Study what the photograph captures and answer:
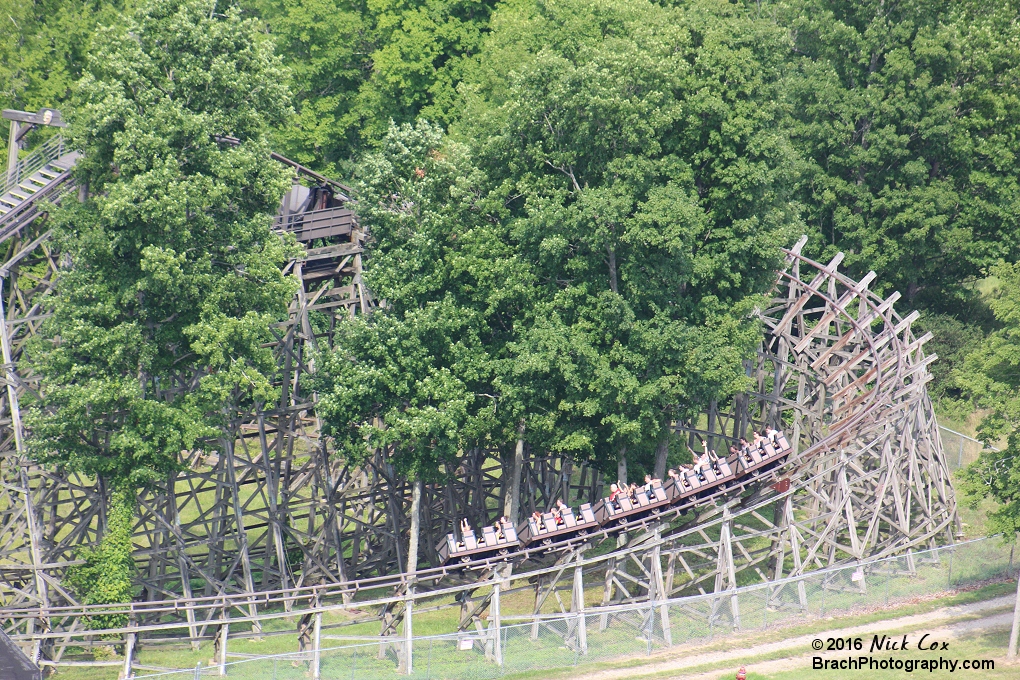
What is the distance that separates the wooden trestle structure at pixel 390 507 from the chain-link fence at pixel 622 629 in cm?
89

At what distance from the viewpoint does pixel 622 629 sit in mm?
37656

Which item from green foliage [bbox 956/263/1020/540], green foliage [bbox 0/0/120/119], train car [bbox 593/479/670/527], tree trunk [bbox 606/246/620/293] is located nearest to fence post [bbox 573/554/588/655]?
train car [bbox 593/479/670/527]

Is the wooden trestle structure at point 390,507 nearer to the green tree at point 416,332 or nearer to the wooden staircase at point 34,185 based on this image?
the wooden staircase at point 34,185

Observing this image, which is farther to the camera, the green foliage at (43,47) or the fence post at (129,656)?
the green foliage at (43,47)

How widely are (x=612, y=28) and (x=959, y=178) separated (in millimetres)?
16626

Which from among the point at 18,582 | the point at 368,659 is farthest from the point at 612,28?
the point at 18,582

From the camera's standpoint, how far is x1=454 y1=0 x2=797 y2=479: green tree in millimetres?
39281

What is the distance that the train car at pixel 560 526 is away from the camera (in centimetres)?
3959

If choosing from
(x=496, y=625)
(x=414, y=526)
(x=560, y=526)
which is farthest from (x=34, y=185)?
Answer: (x=496, y=625)

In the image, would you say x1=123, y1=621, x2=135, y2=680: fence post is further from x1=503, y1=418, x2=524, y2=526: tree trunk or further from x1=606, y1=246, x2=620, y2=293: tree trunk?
x1=606, y1=246, x2=620, y2=293: tree trunk

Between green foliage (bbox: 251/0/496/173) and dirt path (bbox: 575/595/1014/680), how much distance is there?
1069 inches

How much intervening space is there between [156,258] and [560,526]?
13247 millimetres

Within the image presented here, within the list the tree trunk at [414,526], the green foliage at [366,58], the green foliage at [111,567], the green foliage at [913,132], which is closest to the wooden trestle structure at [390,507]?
the green foliage at [111,567]

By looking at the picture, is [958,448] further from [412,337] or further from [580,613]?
[412,337]
